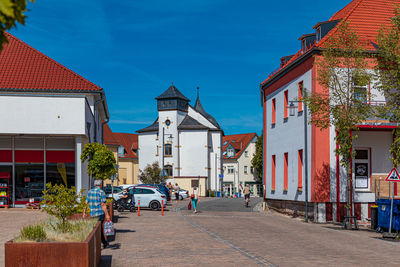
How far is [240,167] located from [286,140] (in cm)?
6395

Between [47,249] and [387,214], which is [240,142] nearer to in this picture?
[387,214]

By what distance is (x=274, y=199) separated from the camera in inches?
1248

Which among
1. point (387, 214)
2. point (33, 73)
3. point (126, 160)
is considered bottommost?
point (387, 214)

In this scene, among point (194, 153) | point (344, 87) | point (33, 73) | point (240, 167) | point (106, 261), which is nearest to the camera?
point (106, 261)

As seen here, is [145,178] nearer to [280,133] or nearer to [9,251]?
[280,133]

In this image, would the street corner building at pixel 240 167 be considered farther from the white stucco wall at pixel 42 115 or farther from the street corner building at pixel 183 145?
the white stucco wall at pixel 42 115

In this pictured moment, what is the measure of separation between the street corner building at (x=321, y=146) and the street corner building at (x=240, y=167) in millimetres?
59778

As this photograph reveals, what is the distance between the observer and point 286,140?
96.2 ft

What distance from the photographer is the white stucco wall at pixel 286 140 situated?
86.9ft

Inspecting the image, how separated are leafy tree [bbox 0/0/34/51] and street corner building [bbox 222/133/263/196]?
87287mm

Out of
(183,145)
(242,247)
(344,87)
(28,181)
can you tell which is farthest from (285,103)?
(183,145)

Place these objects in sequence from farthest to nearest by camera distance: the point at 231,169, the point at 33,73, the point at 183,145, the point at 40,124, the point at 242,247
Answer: the point at 231,169
the point at 183,145
the point at 33,73
the point at 40,124
the point at 242,247

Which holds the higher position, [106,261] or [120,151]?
[120,151]

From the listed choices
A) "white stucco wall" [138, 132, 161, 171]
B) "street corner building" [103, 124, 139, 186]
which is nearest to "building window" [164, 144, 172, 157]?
"white stucco wall" [138, 132, 161, 171]
